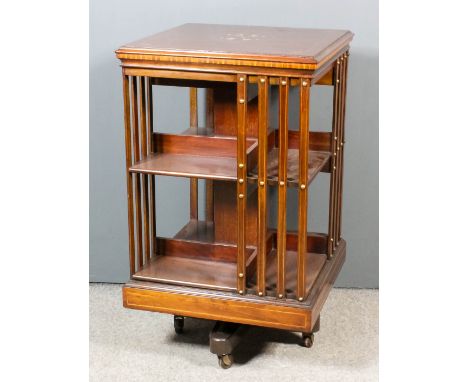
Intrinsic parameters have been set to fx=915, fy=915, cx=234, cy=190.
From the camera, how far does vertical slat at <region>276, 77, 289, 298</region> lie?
2.46 metres

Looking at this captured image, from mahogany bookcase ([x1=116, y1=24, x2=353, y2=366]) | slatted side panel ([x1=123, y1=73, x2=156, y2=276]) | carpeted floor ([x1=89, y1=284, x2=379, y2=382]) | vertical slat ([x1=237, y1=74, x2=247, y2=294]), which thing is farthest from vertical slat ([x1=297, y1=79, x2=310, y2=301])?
slatted side panel ([x1=123, y1=73, x2=156, y2=276])

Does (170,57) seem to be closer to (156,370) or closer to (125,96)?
(125,96)

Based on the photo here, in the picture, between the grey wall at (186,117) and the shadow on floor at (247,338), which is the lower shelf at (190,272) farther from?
the grey wall at (186,117)

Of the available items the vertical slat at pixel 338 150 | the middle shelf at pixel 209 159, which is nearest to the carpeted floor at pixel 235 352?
the vertical slat at pixel 338 150

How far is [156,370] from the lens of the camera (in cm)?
276

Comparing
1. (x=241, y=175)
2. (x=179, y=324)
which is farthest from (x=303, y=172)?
(x=179, y=324)

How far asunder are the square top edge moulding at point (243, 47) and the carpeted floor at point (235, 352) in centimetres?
93

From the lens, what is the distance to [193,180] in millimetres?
3100

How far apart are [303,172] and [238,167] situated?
0.59 feet

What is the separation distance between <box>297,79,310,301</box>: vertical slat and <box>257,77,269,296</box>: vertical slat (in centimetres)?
10

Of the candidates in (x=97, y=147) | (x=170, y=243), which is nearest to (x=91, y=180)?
(x=97, y=147)

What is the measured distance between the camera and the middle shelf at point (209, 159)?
2.57 meters

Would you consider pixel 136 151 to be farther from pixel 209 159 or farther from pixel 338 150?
pixel 338 150

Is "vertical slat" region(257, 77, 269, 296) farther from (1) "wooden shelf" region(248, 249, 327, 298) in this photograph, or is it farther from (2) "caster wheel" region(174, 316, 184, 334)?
(2) "caster wheel" region(174, 316, 184, 334)
